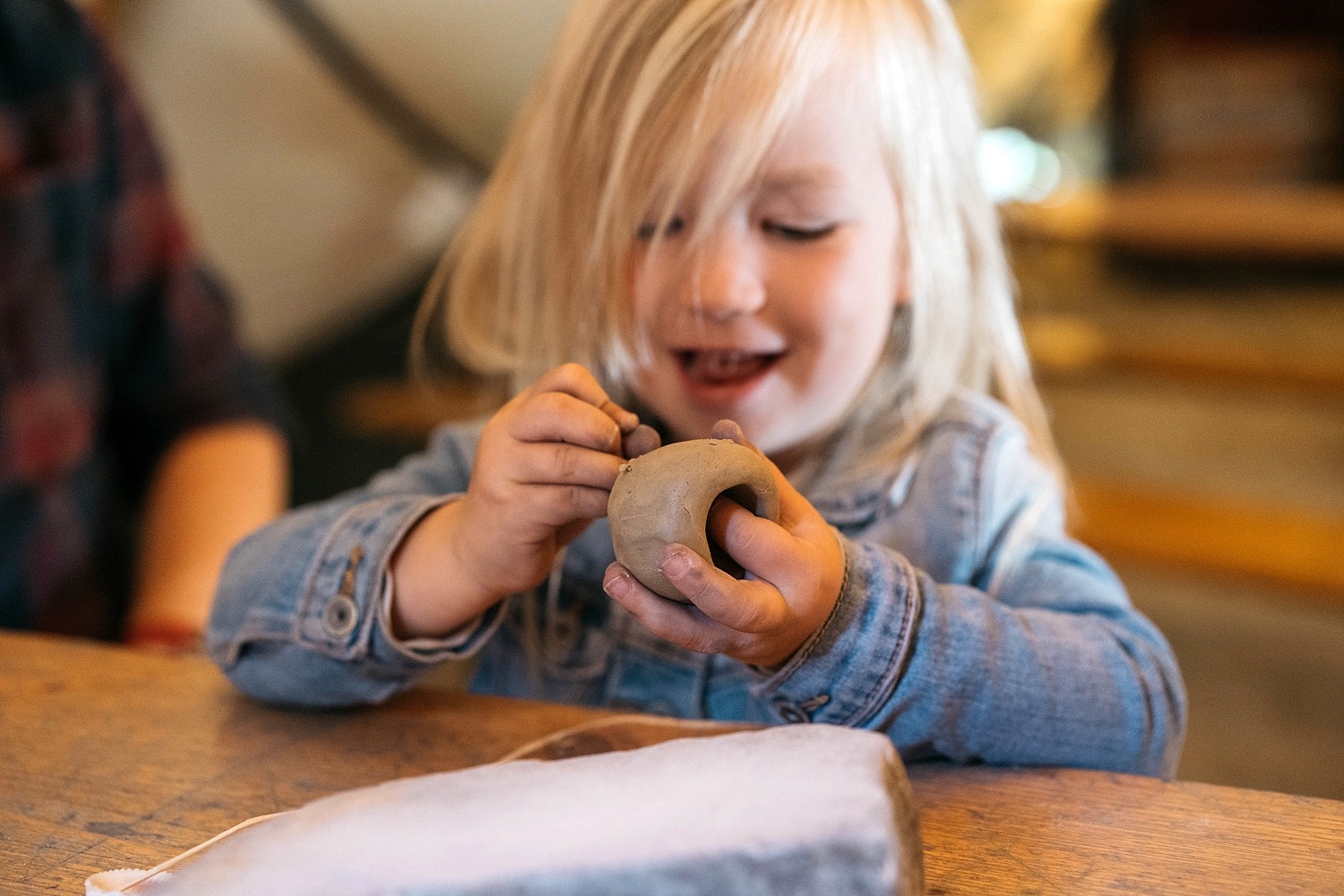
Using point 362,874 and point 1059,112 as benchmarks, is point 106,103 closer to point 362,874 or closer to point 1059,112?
point 362,874

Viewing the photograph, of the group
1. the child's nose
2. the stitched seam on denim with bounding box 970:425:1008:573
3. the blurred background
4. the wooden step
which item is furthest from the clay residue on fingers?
the wooden step

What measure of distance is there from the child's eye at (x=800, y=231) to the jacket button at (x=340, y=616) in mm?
312

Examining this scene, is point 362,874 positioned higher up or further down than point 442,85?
further down

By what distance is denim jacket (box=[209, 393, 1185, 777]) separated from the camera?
56cm

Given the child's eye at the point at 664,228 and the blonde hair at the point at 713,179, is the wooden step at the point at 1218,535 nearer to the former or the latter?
the blonde hair at the point at 713,179

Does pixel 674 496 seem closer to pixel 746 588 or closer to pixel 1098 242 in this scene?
pixel 746 588

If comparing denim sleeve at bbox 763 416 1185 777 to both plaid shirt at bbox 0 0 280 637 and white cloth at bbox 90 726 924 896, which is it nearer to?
white cloth at bbox 90 726 924 896


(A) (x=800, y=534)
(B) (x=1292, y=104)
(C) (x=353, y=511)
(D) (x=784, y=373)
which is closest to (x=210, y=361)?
(C) (x=353, y=511)

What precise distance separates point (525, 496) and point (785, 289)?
0.22 metres

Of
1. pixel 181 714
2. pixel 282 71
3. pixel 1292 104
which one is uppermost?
pixel 1292 104

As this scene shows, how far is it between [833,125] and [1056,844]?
405 millimetres

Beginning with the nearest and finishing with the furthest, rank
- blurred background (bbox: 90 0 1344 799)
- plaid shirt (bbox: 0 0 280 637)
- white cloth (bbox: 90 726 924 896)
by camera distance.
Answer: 1. white cloth (bbox: 90 726 924 896)
2. plaid shirt (bbox: 0 0 280 637)
3. blurred background (bbox: 90 0 1344 799)

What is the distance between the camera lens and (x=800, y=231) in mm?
692

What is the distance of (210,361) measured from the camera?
1152 millimetres
